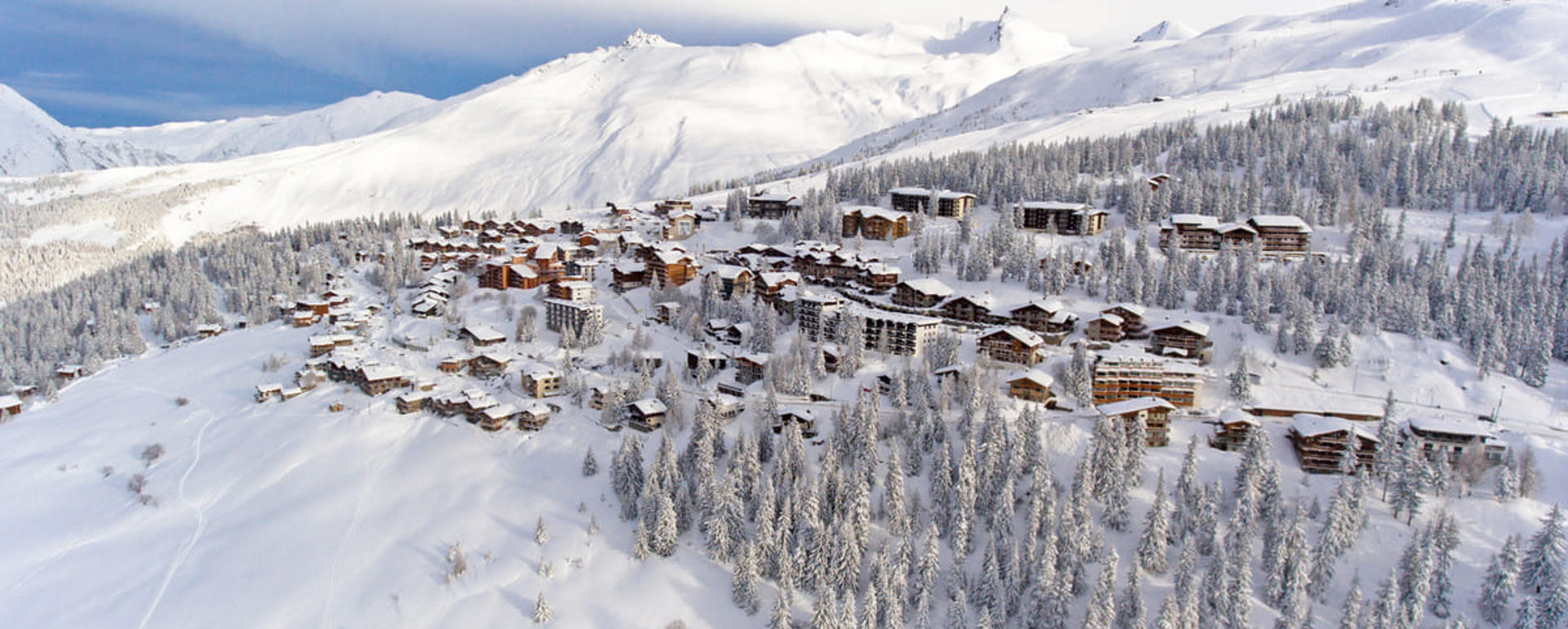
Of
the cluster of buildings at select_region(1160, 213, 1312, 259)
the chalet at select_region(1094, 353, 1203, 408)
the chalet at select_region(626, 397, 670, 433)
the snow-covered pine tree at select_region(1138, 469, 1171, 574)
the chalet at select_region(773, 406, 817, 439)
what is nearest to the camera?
the snow-covered pine tree at select_region(1138, 469, 1171, 574)

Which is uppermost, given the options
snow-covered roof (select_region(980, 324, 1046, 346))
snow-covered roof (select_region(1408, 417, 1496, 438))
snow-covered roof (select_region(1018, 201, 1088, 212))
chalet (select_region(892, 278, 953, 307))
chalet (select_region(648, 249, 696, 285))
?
snow-covered roof (select_region(1018, 201, 1088, 212))

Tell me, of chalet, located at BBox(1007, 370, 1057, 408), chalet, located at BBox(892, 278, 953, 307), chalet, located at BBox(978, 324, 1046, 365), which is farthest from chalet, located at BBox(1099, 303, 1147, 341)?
chalet, located at BBox(1007, 370, 1057, 408)

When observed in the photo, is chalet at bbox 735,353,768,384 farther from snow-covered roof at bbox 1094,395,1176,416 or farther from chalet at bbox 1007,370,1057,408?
snow-covered roof at bbox 1094,395,1176,416

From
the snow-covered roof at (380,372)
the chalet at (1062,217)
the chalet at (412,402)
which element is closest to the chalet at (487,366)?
the chalet at (412,402)

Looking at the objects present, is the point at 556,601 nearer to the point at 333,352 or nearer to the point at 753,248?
A: the point at 333,352

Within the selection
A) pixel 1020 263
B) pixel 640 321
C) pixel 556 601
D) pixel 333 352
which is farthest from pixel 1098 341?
pixel 333 352

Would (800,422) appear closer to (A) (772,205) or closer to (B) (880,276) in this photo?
(B) (880,276)
